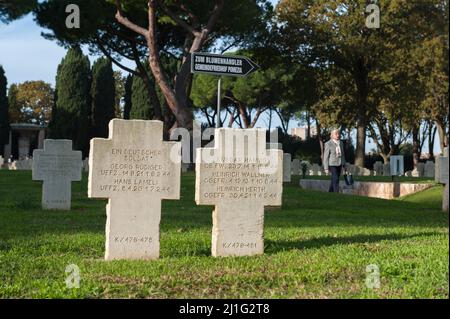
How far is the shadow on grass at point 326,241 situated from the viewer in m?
6.63

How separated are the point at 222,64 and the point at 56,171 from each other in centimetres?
489

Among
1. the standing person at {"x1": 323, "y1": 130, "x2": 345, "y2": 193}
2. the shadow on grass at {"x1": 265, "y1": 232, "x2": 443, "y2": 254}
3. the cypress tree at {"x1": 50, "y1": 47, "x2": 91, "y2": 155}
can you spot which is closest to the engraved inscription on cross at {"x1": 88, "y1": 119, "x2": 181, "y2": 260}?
the shadow on grass at {"x1": 265, "y1": 232, "x2": 443, "y2": 254}

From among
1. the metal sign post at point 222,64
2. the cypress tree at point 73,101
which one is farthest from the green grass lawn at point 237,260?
the cypress tree at point 73,101

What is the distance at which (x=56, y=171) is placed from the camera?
1162 centimetres

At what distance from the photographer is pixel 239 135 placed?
6449 millimetres

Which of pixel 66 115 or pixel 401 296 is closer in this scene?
→ pixel 401 296

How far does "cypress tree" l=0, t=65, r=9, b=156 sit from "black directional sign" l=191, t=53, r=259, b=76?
138ft

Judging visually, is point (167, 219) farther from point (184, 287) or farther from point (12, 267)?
point (184, 287)

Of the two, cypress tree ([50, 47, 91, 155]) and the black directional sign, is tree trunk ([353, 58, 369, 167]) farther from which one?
the black directional sign

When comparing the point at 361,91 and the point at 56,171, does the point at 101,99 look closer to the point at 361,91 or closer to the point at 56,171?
the point at 361,91

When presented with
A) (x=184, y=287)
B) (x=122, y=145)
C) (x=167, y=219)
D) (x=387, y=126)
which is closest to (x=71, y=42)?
(x=167, y=219)

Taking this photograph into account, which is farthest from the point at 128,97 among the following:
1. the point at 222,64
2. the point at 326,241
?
the point at 326,241
